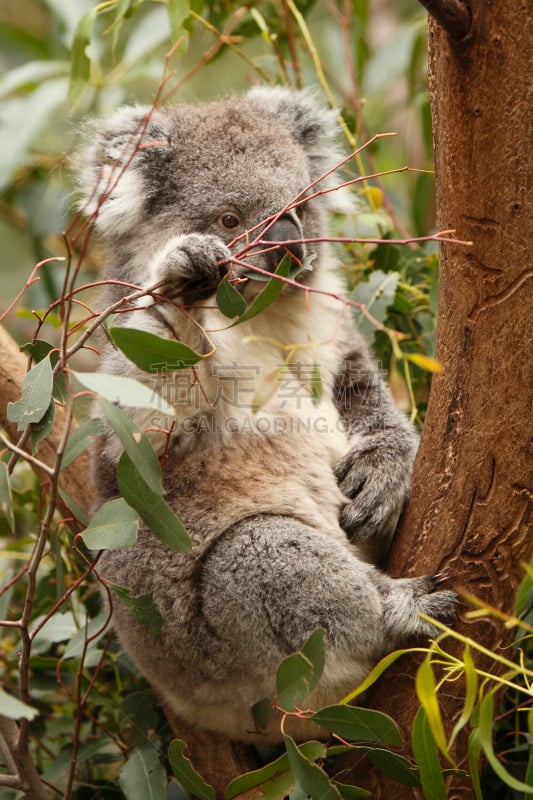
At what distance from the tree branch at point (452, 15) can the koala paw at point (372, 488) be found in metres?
1.40

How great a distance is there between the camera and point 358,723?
2.07 metres

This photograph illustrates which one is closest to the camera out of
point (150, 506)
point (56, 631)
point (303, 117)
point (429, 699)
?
point (429, 699)

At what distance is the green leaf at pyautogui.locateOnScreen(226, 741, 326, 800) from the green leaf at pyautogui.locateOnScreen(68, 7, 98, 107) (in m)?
2.23

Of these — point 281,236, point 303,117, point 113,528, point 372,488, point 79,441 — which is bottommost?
point 372,488

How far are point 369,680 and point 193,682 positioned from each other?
2.46 ft

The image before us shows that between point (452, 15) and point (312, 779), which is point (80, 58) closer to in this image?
point (452, 15)

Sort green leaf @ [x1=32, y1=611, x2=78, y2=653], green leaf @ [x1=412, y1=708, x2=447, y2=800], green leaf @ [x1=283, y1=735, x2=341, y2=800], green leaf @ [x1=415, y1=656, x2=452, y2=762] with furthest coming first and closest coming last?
green leaf @ [x1=32, y1=611, x2=78, y2=653], green leaf @ [x1=283, y1=735, x2=341, y2=800], green leaf @ [x1=412, y1=708, x2=447, y2=800], green leaf @ [x1=415, y1=656, x2=452, y2=762]

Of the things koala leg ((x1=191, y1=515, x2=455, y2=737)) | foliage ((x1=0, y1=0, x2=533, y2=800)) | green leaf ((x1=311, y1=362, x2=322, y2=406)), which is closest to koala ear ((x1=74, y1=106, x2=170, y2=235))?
foliage ((x1=0, y1=0, x2=533, y2=800))

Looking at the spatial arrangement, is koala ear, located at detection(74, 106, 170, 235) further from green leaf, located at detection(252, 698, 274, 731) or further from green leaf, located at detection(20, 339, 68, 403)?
green leaf, located at detection(252, 698, 274, 731)

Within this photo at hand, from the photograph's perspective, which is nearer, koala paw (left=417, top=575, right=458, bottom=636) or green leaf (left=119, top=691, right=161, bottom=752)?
koala paw (left=417, top=575, right=458, bottom=636)

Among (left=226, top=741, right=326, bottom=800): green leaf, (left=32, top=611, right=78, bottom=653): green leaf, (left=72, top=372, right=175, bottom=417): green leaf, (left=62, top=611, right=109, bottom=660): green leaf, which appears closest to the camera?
(left=72, top=372, right=175, bottom=417): green leaf

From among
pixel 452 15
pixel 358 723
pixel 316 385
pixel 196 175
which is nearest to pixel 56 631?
pixel 358 723

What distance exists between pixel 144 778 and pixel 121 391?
136cm

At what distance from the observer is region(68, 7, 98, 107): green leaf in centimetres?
288
